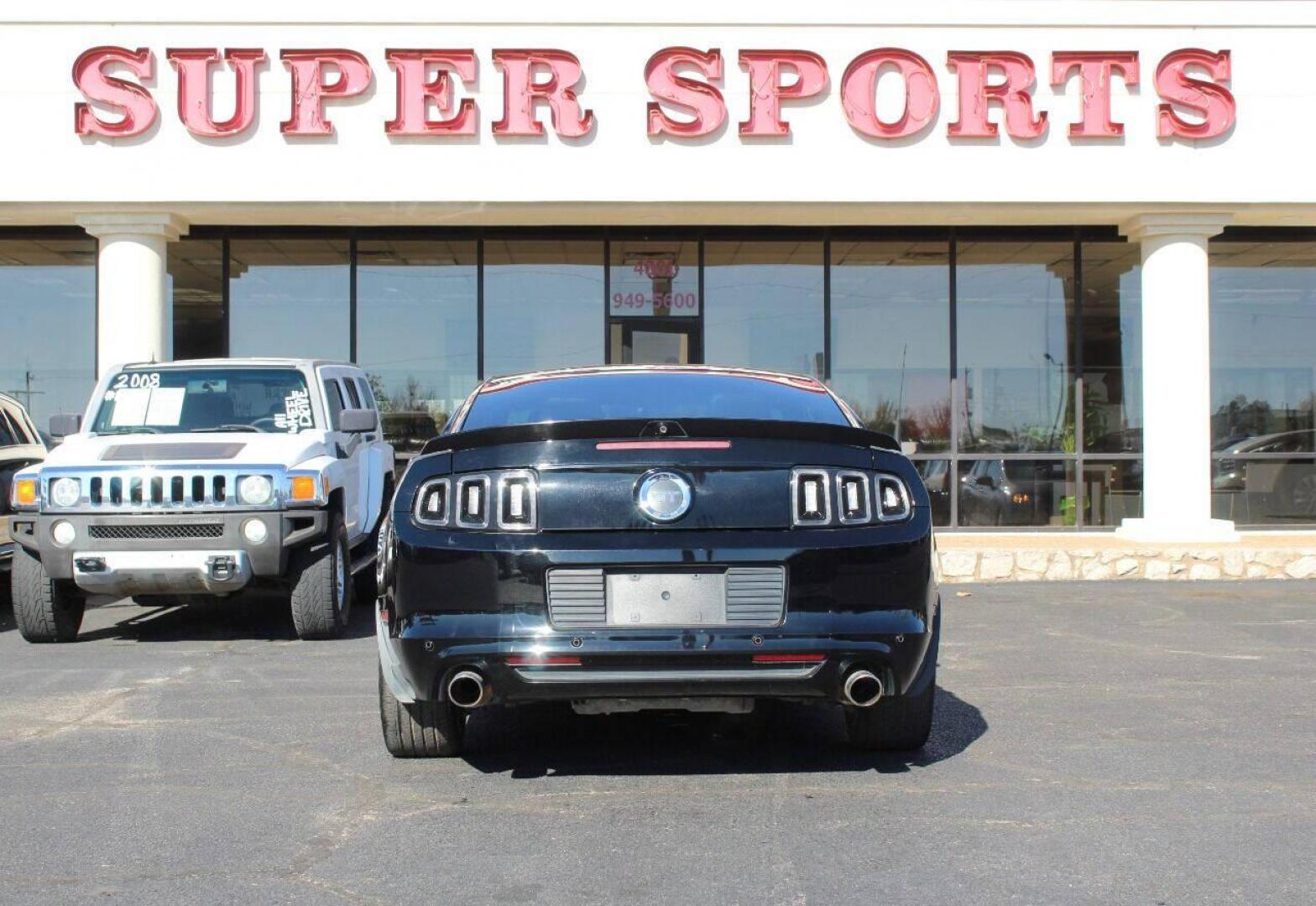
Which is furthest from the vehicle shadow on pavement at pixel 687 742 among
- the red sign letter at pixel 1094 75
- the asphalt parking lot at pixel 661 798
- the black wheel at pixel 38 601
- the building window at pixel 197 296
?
the building window at pixel 197 296

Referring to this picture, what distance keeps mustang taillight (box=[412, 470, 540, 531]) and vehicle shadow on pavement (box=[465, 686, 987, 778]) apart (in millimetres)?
992

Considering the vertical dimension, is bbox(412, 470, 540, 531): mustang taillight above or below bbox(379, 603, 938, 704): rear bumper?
above

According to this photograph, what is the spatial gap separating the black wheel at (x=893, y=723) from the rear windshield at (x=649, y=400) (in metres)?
1.08

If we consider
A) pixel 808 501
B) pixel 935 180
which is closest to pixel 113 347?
pixel 935 180

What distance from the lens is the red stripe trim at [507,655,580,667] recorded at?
14.1 feet

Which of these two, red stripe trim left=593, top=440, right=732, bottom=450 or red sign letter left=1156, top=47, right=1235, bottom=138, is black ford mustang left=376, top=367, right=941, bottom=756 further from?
red sign letter left=1156, top=47, right=1235, bottom=138

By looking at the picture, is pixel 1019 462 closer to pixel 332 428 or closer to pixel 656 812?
pixel 332 428

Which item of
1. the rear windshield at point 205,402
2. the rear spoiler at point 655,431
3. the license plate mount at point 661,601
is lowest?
the license plate mount at point 661,601

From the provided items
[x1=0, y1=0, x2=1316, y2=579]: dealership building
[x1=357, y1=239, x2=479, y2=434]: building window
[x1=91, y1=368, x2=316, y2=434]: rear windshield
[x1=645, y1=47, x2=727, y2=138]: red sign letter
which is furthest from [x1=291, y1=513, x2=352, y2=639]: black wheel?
[x1=357, y1=239, x2=479, y2=434]: building window

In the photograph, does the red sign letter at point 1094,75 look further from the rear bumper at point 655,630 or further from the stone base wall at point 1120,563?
the rear bumper at point 655,630

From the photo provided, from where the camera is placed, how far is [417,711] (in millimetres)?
4898

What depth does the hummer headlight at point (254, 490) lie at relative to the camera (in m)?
7.97

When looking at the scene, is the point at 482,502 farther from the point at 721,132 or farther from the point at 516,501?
the point at 721,132

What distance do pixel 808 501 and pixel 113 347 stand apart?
10580 millimetres
